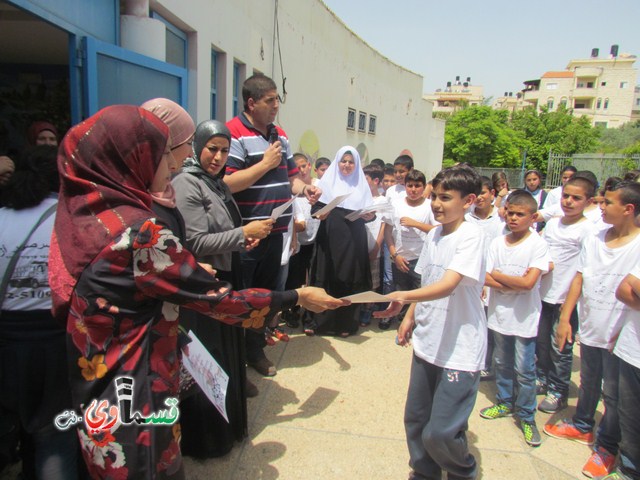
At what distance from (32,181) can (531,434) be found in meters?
3.26

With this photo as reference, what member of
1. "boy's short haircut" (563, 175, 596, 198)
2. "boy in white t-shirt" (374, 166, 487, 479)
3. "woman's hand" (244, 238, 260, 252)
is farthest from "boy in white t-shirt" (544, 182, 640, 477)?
"woman's hand" (244, 238, 260, 252)

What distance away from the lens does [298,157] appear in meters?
5.73

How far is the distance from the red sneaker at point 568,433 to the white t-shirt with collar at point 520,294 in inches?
27.2

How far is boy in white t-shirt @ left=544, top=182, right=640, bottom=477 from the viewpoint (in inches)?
102

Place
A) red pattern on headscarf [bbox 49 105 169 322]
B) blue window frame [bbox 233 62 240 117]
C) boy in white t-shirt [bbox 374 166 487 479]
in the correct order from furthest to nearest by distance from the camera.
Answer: blue window frame [bbox 233 62 240 117] → boy in white t-shirt [bbox 374 166 487 479] → red pattern on headscarf [bbox 49 105 169 322]

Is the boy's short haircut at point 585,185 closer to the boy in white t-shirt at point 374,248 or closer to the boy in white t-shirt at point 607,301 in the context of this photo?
the boy in white t-shirt at point 607,301

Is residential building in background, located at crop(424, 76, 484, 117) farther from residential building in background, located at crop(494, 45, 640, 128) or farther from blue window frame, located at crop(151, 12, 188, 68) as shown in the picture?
blue window frame, located at crop(151, 12, 188, 68)

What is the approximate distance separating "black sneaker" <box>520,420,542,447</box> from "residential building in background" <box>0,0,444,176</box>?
3850mm

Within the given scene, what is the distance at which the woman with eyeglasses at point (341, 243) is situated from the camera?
15.2ft

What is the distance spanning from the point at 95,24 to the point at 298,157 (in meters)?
A: 2.72

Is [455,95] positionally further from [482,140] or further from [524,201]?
[524,201]

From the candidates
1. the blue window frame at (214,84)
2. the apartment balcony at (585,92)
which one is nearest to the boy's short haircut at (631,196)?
the blue window frame at (214,84)

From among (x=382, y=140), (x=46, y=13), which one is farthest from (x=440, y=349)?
(x=382, y=140)

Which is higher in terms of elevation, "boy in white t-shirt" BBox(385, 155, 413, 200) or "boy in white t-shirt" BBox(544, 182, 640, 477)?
"boy in white t-shirt" BBox(385, 155, 413, 200)
